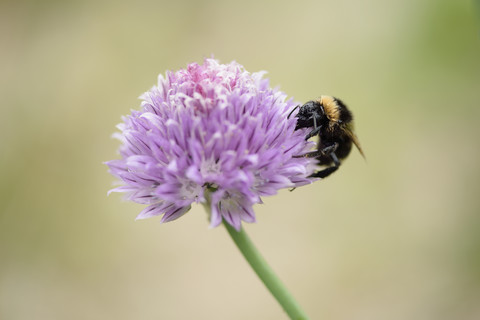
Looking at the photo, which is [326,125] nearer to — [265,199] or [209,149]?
[209,149]

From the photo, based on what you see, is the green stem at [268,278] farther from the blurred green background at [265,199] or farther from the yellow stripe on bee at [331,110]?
the blurred green background at [265,199]

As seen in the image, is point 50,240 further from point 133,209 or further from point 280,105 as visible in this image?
point 280,105

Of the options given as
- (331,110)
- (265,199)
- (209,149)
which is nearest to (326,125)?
(331,110)

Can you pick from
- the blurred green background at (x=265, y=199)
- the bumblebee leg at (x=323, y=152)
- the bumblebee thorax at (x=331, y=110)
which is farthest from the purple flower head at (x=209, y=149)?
the blurred green background at (x=265, y=199)

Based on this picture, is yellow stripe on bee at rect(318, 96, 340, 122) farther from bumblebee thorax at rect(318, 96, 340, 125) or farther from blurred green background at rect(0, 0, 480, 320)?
blurred green background at rect(0, 0, 480, 320)

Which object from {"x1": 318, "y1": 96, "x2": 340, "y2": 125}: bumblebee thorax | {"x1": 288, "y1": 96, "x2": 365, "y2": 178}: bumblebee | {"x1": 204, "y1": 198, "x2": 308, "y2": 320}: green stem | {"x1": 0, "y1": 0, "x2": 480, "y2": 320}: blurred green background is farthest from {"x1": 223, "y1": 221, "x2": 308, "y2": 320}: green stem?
{"x1": 0, "y1": 0, "x2": 480, "y2": 320}: blurred green background
